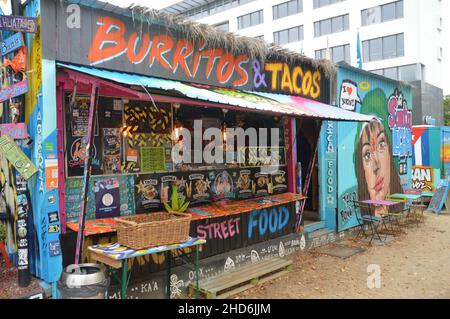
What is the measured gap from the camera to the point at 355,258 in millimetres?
7574

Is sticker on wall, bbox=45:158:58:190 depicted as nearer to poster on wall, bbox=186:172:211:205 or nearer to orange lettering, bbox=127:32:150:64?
orange lettering, bbox=127:32:150:64

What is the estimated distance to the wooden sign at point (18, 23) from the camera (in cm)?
430

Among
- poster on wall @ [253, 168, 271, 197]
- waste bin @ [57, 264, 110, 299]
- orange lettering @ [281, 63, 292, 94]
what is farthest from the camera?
orange lettering @ [281, 63, 292, 94]

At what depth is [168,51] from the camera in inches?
234

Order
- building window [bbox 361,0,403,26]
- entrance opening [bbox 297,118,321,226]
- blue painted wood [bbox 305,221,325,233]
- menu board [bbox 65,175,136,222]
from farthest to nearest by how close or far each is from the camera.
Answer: building window [bbox 361,0,403,26], entrance opening [bbox 297,118,321,226], blue painted wood [bbox 305,221,325,233], menu board [bbox 65,175,136,222]

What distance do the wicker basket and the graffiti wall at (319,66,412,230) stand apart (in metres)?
5.23

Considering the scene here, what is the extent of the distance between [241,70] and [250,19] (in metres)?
37.3

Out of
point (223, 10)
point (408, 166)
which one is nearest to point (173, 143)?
point (408, 166)

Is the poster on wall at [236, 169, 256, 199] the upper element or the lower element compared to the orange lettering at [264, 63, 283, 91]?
lower

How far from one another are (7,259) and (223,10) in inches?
1678

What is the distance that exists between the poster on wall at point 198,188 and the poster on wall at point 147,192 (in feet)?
2.23

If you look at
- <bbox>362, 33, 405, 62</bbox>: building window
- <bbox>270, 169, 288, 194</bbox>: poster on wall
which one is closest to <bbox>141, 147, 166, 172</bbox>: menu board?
<bbox>270, 169, 288, 194</bbox>: poster on wall

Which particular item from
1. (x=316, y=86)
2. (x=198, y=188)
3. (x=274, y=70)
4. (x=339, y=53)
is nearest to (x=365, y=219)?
(x=316, y=86)

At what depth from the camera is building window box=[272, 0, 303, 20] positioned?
37312 mm
